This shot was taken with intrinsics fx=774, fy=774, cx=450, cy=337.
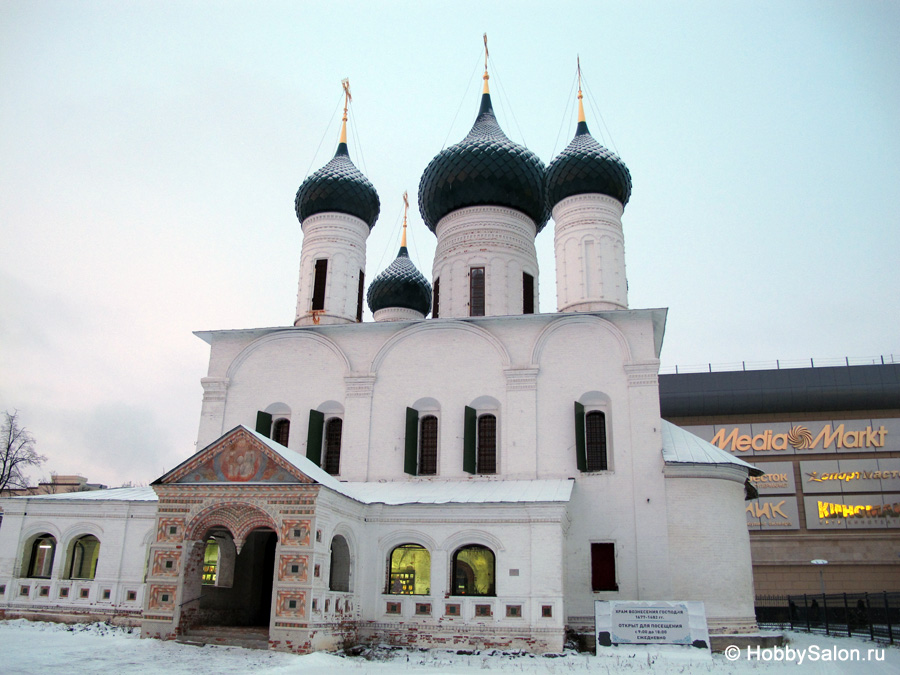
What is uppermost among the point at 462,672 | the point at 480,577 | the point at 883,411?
the point at 883,411

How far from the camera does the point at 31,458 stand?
85.3 ft

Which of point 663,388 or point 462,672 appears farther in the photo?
point 663,388

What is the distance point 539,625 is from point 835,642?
6.13 m

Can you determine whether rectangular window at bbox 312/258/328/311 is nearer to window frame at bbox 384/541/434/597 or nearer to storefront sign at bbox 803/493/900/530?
window frame at bbox 384/541/434/597

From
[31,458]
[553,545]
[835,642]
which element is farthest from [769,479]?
[31,458]

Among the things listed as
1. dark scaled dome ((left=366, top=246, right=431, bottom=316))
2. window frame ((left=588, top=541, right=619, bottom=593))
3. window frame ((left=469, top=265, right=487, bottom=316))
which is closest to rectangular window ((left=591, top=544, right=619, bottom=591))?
window frame ((left=588, top=541, right=619, bottom=593))

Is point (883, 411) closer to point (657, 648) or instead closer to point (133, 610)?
point (657, 648)

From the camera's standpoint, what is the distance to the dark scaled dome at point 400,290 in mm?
22109

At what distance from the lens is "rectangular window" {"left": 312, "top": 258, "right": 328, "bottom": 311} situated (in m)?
17.9

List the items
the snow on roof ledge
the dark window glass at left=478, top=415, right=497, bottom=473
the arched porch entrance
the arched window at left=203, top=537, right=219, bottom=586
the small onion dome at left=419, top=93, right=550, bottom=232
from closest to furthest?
the arched porch entrance, the snow on roof ledge, the arched window at left=203, top=537, right=219, bottom=586, the dark window glass at left=478, top=415, right=497, bottom=473, the small onion dome at left=419, top=93, right=550, bottom=232

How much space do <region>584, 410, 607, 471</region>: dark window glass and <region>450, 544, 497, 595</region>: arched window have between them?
2.73 m

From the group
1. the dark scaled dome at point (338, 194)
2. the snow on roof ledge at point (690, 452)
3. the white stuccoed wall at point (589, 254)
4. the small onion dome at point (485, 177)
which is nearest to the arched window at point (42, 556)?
the dark scaled dome at point (338, 194)

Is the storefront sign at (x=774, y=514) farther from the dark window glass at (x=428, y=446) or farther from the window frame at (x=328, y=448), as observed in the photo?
the window frame at (x=328, y=448)

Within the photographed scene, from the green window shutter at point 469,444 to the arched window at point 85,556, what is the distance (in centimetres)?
729
